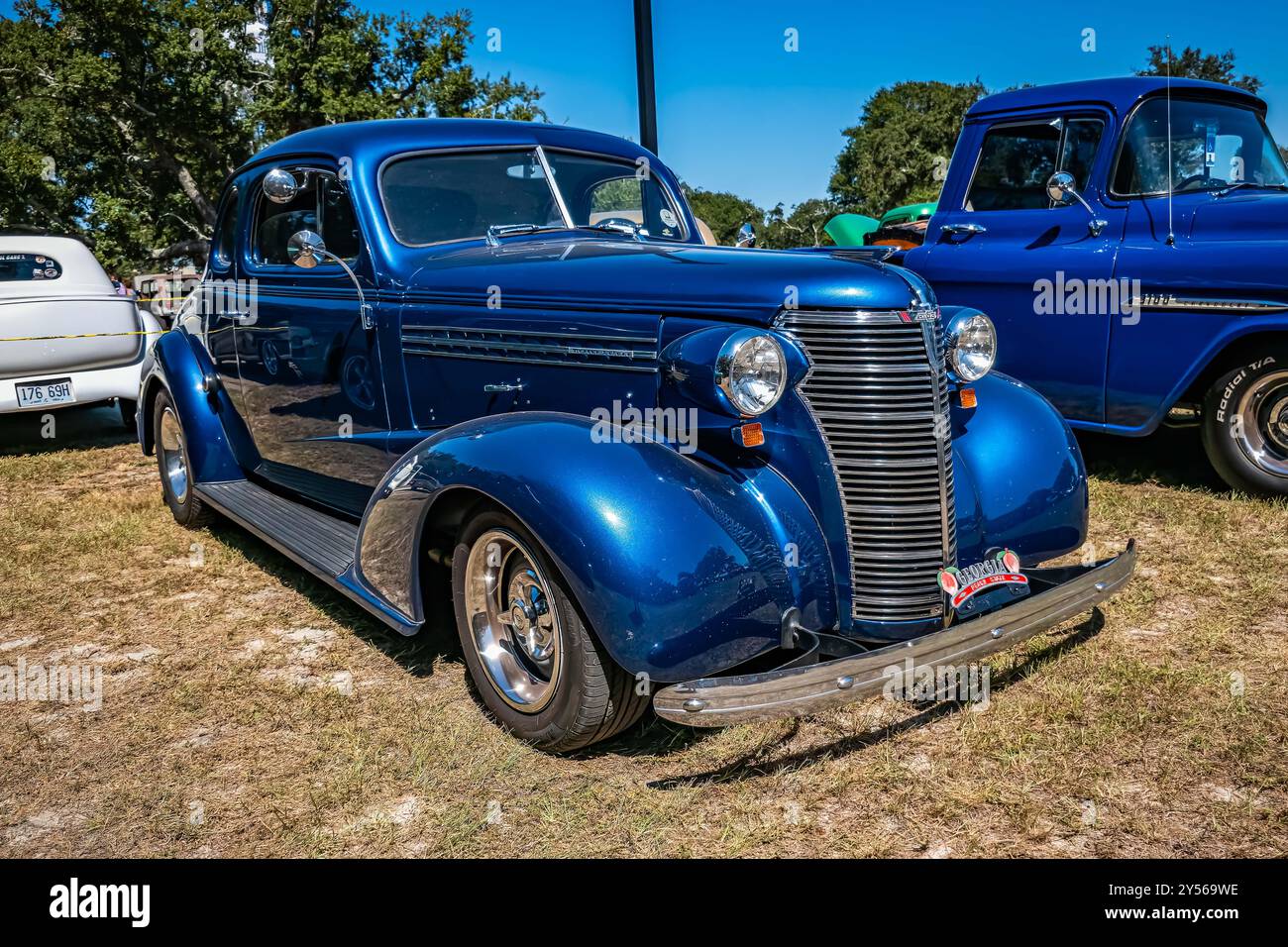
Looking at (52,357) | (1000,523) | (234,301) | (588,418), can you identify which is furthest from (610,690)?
(52,357)

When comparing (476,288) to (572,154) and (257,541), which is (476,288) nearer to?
(572,154)

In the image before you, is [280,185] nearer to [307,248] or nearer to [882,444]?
[307,248]

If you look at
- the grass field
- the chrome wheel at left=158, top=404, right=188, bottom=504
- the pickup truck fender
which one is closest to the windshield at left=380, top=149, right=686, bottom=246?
the grass field

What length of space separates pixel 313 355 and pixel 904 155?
41641mm

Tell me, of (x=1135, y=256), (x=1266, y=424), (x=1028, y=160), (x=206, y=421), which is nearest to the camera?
(x=206, y=421)

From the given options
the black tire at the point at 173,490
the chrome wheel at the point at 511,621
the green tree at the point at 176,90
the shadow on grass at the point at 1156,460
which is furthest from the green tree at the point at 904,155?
the chrome wheel at the point at 511,621

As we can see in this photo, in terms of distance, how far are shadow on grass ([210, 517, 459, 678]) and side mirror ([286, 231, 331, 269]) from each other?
1.45m

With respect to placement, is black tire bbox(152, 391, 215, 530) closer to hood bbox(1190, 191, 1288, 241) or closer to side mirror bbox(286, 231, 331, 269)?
side mirror bbox(286, 231, 331, 269)

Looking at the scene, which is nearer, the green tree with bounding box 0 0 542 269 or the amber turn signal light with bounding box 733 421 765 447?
the amber turn signal light with bounding box 733 421 765 447

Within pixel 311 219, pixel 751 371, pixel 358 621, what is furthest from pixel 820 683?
pixel 311 219

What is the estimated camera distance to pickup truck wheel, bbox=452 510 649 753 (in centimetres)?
272

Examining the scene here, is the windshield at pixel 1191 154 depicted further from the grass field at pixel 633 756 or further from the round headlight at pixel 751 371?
the round headlight at pixel 751 371

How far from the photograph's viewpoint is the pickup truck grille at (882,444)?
280cm

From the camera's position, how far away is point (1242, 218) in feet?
17.1
